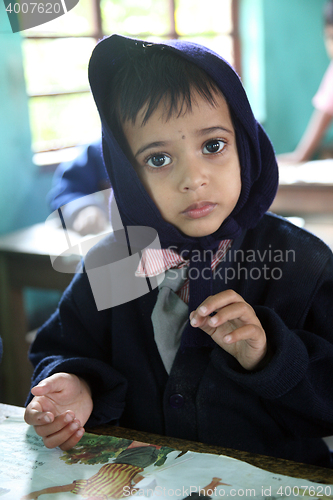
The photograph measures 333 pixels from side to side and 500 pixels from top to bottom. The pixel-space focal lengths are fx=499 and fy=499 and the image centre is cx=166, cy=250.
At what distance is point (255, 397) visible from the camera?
80 centimetres

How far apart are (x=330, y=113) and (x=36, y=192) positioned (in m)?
1.83

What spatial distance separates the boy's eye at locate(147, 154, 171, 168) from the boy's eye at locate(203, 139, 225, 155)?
6 centimetres

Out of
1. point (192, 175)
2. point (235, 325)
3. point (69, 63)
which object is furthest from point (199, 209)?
point (69, 63)

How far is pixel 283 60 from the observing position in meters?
4.60

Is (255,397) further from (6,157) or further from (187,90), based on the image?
(6,157)

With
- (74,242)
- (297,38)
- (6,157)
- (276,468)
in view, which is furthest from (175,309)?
(297,38)

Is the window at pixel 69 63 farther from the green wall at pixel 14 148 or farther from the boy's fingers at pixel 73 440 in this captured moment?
the boy's fingers at pixel 73 440

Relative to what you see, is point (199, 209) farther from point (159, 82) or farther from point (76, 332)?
point (76, 332)

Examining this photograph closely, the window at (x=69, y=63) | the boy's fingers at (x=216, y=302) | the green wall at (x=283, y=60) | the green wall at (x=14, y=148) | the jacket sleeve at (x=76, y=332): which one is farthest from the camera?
the green wall at (x=283, y=60)

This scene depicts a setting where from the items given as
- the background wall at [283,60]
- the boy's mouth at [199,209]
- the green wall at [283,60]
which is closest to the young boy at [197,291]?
the boy's mouth at [199,209]

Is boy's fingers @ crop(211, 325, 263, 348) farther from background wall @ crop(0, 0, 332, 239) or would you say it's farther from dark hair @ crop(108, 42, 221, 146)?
background wall @ crop(0, 0, 332, 239)

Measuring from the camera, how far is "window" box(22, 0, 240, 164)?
2.72 m

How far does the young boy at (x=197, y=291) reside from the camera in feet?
2.36

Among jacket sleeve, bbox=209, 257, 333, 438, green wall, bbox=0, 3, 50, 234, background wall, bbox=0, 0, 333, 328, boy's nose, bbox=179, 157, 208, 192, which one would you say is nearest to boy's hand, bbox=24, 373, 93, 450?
jacket sleeve, bbox=209, 257, 333, 438
